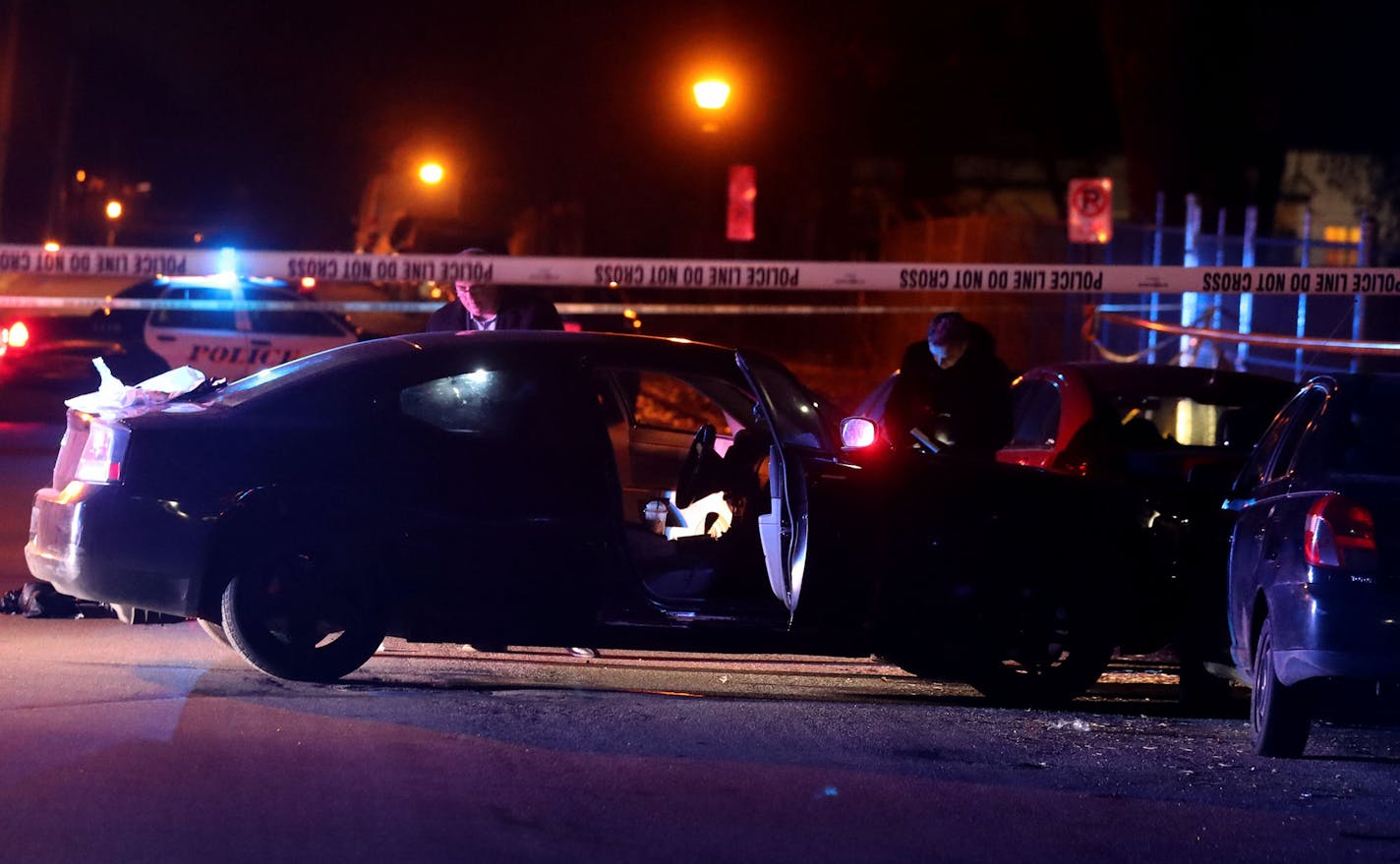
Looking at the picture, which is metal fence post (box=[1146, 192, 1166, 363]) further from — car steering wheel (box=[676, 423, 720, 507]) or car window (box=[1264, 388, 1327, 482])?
car window (box=[1264, 388, 1327, 482])

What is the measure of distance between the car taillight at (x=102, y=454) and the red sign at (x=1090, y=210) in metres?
A: 12.6

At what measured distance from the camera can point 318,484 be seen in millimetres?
7414

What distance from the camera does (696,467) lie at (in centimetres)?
838

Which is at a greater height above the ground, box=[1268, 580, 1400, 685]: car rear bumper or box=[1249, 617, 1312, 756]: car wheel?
box=[1268, 580, 1400, 685]: car rear bumper

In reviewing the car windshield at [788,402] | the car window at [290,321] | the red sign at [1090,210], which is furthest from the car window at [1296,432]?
the car window at [290,321]

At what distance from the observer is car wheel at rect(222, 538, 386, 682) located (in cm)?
742

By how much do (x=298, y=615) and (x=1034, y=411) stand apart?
4.98 m

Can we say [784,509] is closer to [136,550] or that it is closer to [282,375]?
[282,375]

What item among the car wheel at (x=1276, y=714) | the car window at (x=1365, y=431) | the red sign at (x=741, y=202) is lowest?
the car wheel at (x=1276, y=714)

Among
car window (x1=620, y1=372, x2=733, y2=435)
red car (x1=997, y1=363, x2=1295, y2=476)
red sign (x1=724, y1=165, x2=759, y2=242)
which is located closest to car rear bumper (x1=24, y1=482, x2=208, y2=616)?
red car (x1=997, y1=363, x2=1295, y2=476)

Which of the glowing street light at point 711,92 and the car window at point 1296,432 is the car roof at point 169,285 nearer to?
the glowing street light at point 711,92

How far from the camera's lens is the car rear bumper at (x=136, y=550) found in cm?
733

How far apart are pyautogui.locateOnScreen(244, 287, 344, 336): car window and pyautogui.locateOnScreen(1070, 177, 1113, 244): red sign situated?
725cm

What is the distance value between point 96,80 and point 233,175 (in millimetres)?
6264
